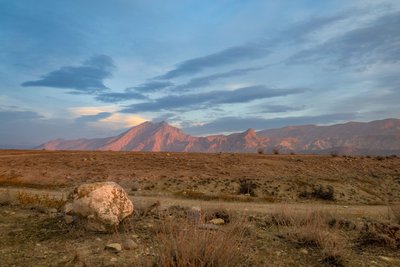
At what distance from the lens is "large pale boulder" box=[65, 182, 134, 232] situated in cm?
901

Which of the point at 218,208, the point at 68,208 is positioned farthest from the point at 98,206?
the point at 218,208

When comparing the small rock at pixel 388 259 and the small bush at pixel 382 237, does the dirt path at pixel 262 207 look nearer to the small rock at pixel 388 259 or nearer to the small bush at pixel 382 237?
the small bush at pixel 382 237

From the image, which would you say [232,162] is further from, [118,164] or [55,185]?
[55,185]

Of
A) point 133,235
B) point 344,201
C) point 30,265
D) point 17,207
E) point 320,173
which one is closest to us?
point 30,265

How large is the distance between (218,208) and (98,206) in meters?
4.21

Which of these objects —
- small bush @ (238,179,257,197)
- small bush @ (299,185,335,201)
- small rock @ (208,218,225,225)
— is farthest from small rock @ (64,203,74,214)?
small bush @ (299,185,335,201)

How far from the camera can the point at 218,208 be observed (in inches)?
473

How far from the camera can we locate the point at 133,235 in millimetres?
8727

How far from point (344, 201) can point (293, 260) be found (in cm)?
1725

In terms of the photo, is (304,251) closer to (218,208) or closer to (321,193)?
(218,208)

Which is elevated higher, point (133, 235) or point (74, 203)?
point (74, 203)

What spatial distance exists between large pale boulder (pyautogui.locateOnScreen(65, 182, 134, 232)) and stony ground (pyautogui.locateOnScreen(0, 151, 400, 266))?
10.8 inches

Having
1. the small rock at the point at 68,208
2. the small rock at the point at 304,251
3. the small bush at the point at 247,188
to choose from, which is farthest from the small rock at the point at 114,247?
the small bush at the point at 247,188

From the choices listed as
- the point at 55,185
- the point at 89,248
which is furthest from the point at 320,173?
the point at 89,248
